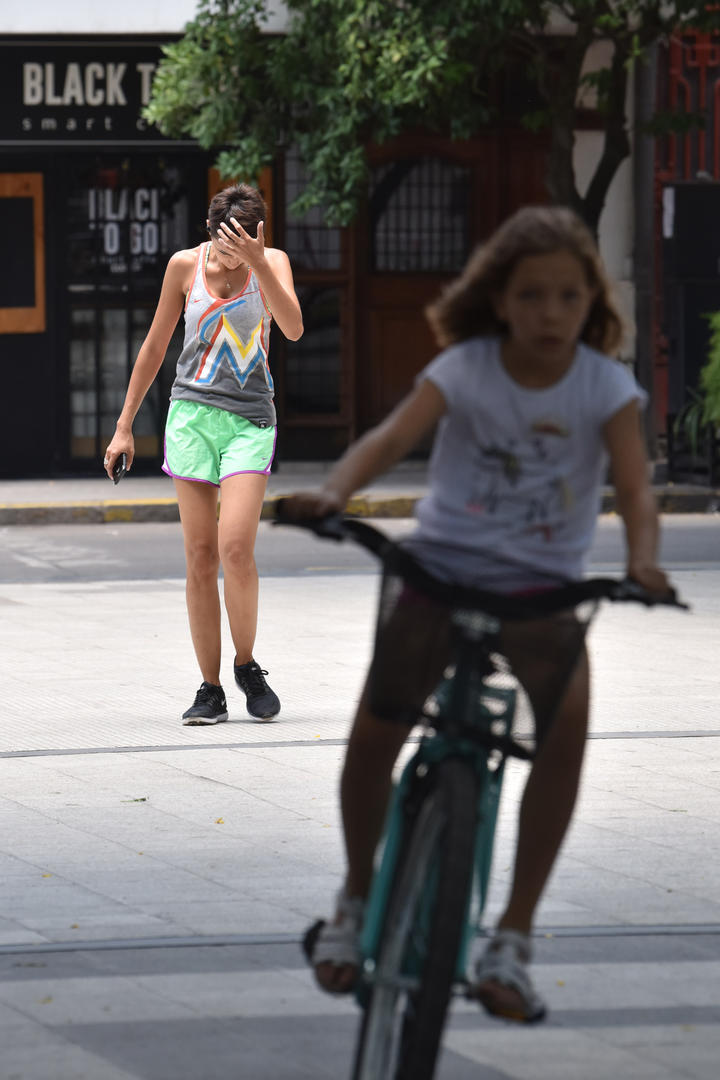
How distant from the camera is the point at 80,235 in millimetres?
18609

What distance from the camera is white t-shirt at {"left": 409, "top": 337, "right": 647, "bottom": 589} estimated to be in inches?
138

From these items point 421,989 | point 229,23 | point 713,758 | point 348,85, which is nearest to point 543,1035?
point 421,989

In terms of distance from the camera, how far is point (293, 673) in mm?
8484

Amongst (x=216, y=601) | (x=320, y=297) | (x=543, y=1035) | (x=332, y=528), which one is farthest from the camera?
(x=320, y=297)

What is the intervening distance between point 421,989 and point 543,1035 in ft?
2.73

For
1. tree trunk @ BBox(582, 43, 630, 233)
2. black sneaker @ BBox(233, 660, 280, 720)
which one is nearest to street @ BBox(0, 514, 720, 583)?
tree trunk @ BBox(582, 43, 630, 233)

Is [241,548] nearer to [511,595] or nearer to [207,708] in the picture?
[207,708]

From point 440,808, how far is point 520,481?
23.6 inches

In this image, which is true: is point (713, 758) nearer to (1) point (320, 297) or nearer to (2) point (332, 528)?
(2) point (332, 528)

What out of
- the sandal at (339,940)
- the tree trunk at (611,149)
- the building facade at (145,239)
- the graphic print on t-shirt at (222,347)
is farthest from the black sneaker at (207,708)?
the building facade at (145,239)

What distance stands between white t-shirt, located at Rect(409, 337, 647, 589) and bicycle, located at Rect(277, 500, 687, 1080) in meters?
0.11

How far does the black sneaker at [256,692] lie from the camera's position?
24.1 ft

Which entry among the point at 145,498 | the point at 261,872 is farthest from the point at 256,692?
the point at 145,498

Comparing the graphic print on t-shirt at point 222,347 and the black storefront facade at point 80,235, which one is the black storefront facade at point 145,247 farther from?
the graphic print on t-shirt at point 222,347
